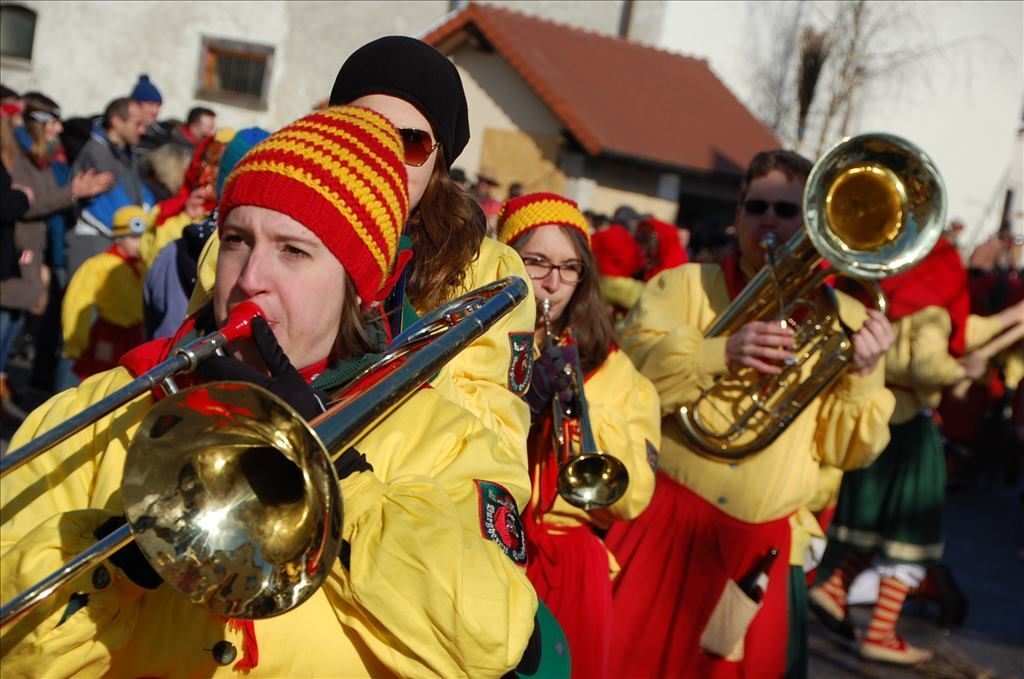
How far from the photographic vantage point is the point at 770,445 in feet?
14.1

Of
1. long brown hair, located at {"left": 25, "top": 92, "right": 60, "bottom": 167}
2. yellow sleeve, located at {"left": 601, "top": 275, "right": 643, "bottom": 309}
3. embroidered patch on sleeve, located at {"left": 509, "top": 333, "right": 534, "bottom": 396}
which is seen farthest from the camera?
long brown hair, located at {"left": 25, "top": 92, "right": 60, "bottom": 167}

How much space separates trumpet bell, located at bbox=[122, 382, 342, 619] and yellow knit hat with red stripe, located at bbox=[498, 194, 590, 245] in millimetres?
2289

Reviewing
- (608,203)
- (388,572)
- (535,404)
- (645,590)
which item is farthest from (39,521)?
(608,203)

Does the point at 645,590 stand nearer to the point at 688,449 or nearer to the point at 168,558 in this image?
the point at 688,449

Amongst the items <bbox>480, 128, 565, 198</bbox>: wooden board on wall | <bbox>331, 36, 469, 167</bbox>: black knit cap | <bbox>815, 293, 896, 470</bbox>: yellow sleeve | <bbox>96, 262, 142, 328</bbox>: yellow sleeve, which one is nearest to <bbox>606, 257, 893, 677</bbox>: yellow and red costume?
<bbox>815, 293, 896, 470</bbox>: yellow sleeve

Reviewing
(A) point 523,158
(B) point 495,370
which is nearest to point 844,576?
(B) point 495,370

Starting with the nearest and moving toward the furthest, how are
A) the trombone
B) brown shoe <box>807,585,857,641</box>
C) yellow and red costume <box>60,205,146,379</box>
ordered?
1. the trombone
2. yellow and red costume <box>60,205,146,379</box>
3. brown shoe <box>807,585,857,641</box>

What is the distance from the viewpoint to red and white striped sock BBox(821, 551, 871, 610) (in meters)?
6.98

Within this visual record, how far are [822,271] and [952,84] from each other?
19.7m

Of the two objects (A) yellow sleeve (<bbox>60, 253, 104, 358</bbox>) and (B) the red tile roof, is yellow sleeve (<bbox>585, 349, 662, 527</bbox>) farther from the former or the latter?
(B) the red tile roof

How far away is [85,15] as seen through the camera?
769 inches

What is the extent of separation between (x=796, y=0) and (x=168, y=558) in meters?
21.1

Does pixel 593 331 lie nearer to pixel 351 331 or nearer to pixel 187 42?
pixel 351 331

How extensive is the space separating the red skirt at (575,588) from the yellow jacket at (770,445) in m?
0.63
